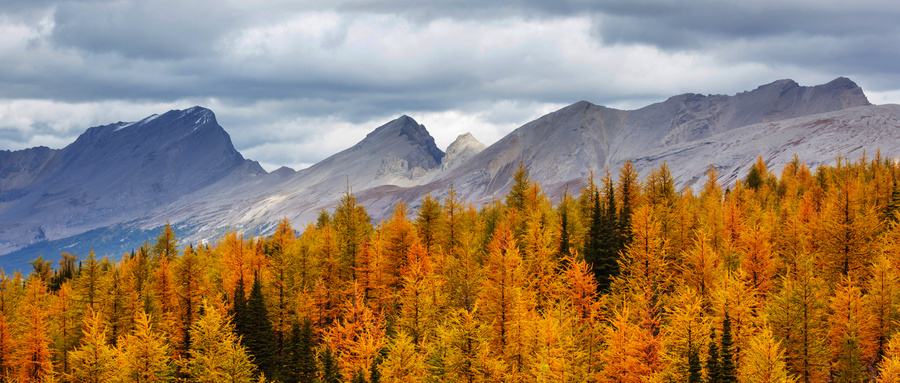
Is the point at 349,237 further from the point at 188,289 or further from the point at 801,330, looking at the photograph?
the point at 801,330

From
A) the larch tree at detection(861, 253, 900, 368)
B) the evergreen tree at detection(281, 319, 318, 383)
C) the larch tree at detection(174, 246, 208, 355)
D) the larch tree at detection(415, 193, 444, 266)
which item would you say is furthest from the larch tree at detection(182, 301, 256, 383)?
the larch tree at detection(861, 253, 900, 368)

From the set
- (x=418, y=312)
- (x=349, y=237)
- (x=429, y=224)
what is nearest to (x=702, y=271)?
(x=418, y=312)

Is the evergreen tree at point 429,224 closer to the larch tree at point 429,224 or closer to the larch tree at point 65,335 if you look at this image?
the larch tree at point 429,224

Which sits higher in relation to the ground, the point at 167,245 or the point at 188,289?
the point at 167,245

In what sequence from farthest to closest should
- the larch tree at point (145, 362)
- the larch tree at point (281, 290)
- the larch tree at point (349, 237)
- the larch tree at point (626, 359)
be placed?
1. the larch tree at point (349, 237)
2. the larch tree at point (281, 290)
3. the larch tree at point (145, 362)
4. the larch tree at point (626, 359)

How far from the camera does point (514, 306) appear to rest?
3994cm

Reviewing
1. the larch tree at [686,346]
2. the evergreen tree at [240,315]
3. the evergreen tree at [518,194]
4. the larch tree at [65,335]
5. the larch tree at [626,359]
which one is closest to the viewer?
the larch tree at [686,346]

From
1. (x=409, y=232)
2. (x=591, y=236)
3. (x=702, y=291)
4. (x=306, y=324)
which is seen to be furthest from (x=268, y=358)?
(x=702, y=291)

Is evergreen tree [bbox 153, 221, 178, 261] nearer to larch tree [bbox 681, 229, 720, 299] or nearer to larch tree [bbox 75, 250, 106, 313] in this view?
larch tree [bbox 75, 250, 106, 313]

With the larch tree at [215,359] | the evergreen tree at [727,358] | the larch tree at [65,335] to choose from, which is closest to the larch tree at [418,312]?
the larch tree at [215,359]

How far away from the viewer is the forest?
36.8 meters

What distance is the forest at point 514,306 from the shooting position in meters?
36.8

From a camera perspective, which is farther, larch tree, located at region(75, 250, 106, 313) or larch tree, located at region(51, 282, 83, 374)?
larch tree, located at region(75, 250, 106, 313)

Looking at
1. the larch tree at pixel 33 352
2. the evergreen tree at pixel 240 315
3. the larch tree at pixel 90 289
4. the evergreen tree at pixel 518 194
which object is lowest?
the larch tree at pixel 33 352
